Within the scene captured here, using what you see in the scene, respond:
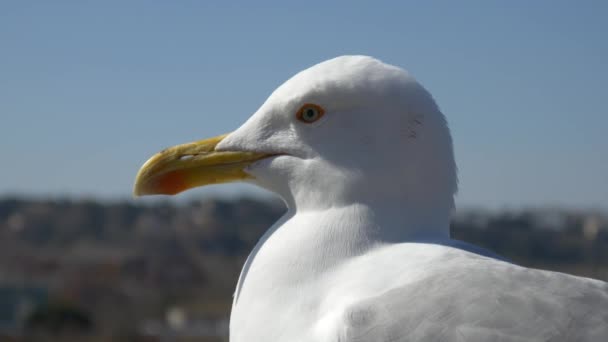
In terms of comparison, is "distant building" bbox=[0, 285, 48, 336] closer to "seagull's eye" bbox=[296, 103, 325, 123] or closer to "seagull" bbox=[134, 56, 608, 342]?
"seagull" bbox=[134, 56, 608, 342]

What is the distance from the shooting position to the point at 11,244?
34.8 metres

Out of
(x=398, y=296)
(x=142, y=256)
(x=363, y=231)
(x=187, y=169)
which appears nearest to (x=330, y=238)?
(x=363, y=231)

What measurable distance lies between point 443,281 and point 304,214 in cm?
62

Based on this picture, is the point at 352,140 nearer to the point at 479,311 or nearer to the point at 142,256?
the point at 479,311

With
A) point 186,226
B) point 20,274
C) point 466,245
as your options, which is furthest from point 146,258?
point 466,245

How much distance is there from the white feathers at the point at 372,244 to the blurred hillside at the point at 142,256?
95.2ft

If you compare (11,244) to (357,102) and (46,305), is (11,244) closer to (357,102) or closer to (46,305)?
(46,305)

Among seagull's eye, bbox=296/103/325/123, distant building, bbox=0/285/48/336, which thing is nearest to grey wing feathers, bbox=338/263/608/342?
seagull's eye, bbox=296/103/325/123

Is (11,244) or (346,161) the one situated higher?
(346,161)

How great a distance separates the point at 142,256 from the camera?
42.1m

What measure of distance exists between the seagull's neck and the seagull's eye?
0.36 meters

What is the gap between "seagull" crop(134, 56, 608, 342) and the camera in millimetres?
2805

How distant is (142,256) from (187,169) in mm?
39413

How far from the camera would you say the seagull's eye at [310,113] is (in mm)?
3305
